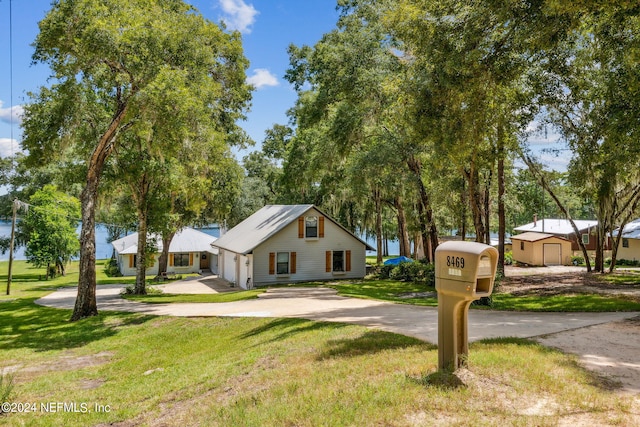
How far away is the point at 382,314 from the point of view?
11.2m

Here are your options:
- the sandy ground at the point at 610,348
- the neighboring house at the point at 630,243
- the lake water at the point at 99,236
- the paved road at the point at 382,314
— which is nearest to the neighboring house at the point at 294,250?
the paved road at the point at 382,314

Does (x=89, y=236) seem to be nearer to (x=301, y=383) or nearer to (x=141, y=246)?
(x=141, y=246)

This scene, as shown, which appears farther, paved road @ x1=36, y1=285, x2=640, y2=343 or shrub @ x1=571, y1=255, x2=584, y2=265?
shrub @ x1=571, y1=255, x2=584, y2=265

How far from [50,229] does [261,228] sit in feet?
56.7

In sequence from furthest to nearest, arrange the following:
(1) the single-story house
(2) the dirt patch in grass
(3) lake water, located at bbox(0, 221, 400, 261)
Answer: (3) lake water, located at bbox(0, 221, 400, 261) < (1) the single-story house < (2) the dirt patch in grass

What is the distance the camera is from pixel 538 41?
10227 mm

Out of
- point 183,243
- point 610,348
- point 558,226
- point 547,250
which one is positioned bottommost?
point 610,348

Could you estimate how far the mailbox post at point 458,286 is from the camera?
4688 millimetres

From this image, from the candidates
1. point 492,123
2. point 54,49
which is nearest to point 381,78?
point 492,123

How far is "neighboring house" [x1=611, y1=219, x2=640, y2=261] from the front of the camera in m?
33.9

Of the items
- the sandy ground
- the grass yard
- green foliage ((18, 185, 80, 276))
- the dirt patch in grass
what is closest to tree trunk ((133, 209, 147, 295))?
the grass yard

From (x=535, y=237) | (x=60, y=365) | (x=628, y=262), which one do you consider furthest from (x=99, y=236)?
(x=60, y=365)

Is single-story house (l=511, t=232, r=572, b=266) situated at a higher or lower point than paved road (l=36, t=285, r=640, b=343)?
higher

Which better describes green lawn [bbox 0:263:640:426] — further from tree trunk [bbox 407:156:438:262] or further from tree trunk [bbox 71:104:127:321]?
tree trunk [bbox 407:156:438:262]
